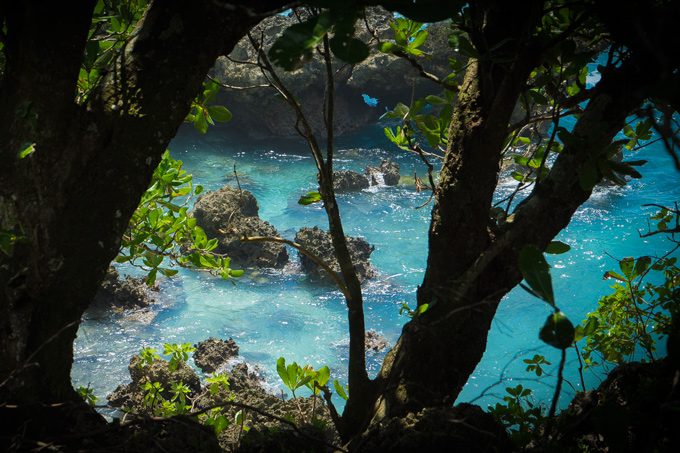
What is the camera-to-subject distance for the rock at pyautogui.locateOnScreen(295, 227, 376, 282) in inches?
330

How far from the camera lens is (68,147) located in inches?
66.7

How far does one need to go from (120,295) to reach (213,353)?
1.89m

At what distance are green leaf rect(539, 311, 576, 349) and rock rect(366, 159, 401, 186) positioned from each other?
34.9 ft

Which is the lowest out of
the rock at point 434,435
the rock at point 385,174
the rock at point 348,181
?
the rock at point 434,435

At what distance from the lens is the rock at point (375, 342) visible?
6.87 metres

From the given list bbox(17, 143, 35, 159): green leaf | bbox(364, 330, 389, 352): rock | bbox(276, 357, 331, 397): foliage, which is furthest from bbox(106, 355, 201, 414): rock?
bbox(17, 143, 35, 159): green leaf

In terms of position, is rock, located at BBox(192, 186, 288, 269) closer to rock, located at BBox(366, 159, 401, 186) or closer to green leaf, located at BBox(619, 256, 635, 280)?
rock, located at BBox(366, 159, 401, 186)

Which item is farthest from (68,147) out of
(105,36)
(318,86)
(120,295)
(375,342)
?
(318,86)

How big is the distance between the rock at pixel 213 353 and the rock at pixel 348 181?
16.4ft

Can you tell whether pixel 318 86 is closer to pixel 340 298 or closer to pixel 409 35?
pixel 340 298

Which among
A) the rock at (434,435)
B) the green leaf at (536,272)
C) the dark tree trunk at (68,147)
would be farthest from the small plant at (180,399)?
the green leaf at (536,272)

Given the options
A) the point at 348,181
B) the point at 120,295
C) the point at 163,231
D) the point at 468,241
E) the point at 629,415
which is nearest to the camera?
the point at 629,415

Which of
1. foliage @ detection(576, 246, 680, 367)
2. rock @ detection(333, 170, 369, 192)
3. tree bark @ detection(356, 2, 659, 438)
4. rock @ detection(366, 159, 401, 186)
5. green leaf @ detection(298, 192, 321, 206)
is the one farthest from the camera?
rock @ detection(366, 159, 401, 186)

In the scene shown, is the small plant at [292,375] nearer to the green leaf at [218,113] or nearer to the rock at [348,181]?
the green leaf at [218,113]
